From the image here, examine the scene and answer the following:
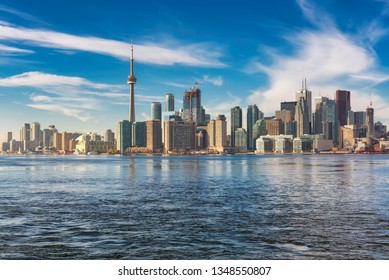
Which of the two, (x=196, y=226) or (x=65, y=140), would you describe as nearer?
(x=196, y=226)

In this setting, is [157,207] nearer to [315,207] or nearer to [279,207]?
[279,207]

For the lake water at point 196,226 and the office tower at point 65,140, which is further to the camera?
the office tower at point 65,140

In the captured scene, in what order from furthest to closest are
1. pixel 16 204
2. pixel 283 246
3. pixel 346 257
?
pixel 16 204
pixel 283 246
pixel 346 257

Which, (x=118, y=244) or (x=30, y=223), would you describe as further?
(x=30, y=223)

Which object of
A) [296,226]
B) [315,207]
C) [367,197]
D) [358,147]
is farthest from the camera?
[358,147]

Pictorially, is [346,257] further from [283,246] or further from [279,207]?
[279,207]

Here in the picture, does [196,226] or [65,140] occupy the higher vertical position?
[65,140]

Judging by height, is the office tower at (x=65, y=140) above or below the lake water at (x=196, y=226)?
above

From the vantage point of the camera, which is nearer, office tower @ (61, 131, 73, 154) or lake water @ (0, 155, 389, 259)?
lake water @ (0, 155, 389, 259)

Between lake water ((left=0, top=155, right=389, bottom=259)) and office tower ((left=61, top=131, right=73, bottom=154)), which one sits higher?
office tower ((left=61, top=131, right=73, bottom=154))
